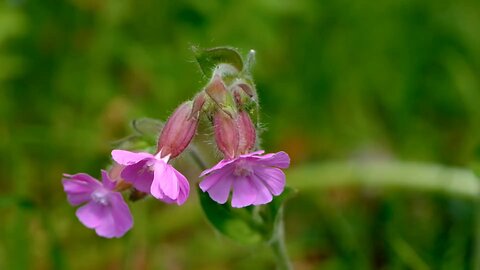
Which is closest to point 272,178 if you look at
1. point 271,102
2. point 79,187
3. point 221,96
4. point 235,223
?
point 221,96

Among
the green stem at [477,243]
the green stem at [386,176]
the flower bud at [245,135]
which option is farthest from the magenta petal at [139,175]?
the green stem at [386,176]

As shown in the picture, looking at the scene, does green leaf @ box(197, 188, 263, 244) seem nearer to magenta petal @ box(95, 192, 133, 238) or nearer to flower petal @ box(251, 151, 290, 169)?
magenta petal @ box(95, 192, 133, 238)

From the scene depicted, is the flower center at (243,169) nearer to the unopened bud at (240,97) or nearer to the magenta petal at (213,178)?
the magenta petal at (213,178)

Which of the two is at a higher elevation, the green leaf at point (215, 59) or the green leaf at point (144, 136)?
the green leaf at point (215, 59)

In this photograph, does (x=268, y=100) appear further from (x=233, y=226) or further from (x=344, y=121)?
(x=233, y=226)

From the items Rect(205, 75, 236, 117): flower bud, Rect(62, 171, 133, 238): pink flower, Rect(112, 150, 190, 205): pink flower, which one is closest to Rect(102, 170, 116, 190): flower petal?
Rect(62, 171, 133, 238): pink flower

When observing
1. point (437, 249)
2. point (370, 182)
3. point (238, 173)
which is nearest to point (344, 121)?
point (370, 182)

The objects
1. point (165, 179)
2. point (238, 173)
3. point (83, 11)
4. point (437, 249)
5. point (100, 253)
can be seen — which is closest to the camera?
point (165, 179)
